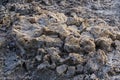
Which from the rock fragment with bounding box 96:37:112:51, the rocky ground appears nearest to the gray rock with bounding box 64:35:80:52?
the rocky ground

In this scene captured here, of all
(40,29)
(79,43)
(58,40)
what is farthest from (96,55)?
(40,29)

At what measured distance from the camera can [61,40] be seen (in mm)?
2904

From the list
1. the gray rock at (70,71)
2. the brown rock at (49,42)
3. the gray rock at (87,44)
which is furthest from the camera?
the brown rock at (49,42)

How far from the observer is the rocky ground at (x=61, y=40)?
8.73 feet

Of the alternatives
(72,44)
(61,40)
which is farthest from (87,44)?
(61,40)

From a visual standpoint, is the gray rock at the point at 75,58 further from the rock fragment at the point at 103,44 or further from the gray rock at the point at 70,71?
the rock fragment at the point at 103,44

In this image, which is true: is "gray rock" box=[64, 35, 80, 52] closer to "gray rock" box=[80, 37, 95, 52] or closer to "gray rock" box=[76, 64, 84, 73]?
"gray rock" box=[80, 37, 95, 52]

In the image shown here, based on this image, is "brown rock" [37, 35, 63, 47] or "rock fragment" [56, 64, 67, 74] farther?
"brown rock" [37, 35, 63, 47]

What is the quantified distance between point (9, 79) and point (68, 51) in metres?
0.54

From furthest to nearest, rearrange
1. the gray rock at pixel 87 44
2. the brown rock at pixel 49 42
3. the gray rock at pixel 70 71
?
the brown rock at pixel 49 42, the gray rock at pixel 87 44, the gray rock at pixel 70 71

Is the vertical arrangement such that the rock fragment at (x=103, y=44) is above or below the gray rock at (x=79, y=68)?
above

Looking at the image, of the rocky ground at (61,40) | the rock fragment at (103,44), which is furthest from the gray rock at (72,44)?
the rock fragment at (103,44)

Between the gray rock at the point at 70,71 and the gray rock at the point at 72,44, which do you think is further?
the gray rock at the point at 72,44

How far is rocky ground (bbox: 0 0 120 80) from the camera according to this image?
2662 millimetres
